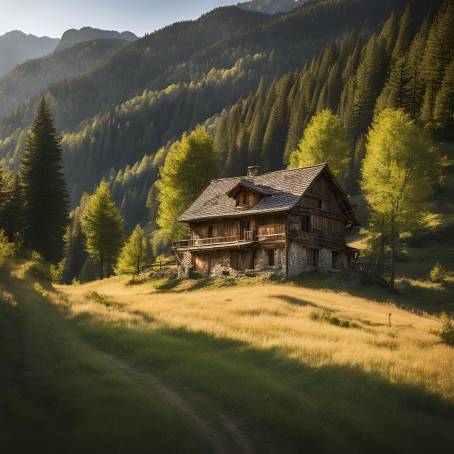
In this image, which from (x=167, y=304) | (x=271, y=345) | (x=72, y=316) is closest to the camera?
(x=271, y=345)

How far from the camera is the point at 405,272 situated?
1966 inches

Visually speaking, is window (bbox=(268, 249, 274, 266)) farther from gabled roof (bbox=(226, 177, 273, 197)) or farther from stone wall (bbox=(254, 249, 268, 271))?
gabled roof (bbox=(226, 177, 273, 197))

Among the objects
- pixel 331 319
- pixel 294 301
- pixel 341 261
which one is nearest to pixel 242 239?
pixel 341 261

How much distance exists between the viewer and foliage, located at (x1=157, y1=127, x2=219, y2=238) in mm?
59344

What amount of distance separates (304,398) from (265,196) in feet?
118

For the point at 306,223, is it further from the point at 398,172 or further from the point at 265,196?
the point at 398,172

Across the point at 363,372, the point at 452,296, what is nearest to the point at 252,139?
the point at 452,296

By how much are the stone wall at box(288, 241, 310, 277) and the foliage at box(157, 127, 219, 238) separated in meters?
17.6

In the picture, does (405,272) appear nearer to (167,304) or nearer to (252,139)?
(167,304)

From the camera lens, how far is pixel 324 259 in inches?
1919

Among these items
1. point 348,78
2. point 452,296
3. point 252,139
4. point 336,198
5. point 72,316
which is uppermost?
point 348,78

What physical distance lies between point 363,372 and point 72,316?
14.8 m

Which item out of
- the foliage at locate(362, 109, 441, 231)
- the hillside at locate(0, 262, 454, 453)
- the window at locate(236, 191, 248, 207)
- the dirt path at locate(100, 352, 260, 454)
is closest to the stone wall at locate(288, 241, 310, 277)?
the window at locate(236, 191, 248, 207)

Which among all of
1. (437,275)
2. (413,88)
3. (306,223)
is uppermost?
(413,88)
